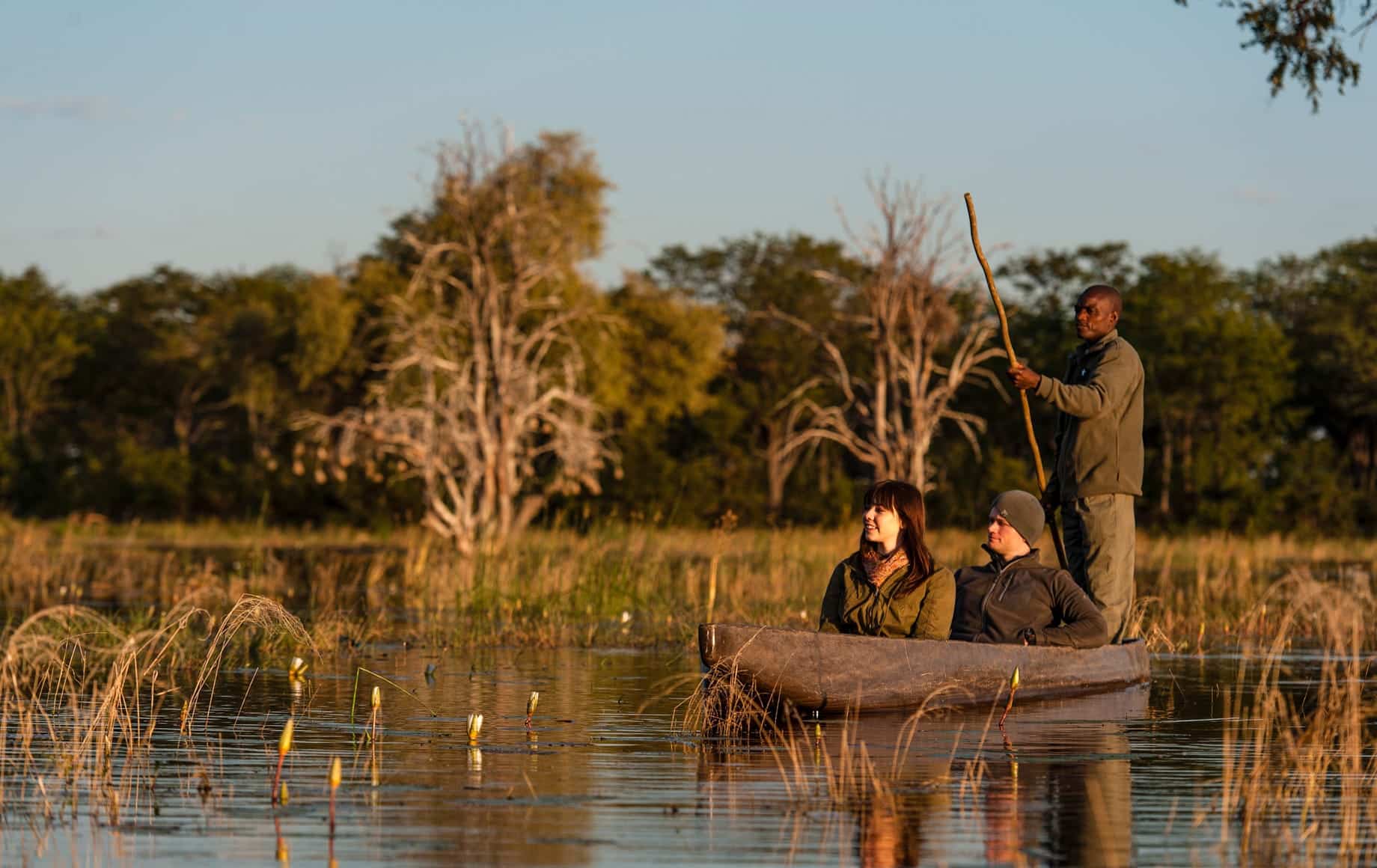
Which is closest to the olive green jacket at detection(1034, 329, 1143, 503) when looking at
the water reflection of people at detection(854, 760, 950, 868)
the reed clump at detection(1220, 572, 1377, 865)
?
the reed clump at detection(1220, 572, 1377, 865)

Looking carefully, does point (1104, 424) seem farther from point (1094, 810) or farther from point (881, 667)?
point (1094, 810)

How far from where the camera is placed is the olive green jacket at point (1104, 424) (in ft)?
38.0

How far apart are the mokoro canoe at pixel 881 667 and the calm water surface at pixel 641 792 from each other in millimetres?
140

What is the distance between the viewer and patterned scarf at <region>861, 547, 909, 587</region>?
10.1 metres

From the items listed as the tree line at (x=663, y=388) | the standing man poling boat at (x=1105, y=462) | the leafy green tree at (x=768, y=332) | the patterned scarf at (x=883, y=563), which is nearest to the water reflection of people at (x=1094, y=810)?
the patterned scarf at (x=883, y=563)

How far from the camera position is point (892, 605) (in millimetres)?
10234

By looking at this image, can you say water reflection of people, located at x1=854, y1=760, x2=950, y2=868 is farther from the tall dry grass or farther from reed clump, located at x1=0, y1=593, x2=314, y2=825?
the tall dry grass

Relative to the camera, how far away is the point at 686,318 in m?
53.8

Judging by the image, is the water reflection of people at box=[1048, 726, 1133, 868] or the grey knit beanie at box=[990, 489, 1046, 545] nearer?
the water reflection of people at box=[1048, 726, 1133, 868]

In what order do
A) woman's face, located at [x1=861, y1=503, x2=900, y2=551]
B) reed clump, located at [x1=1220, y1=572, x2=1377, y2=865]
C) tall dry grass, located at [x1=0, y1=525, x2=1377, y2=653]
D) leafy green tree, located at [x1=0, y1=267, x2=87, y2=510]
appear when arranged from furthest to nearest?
leafy green tree, located at [x1=0, y1=267, x2=87, y2=510]
tall dry grass, located at [x1=0, y1=525, x2=1377, y2=653]
woman's face, located at [x1=861, y1=503, x2=900, y2=551]
reed clump, located at [x1=1220, y1=572, x2=1377, y2=865]

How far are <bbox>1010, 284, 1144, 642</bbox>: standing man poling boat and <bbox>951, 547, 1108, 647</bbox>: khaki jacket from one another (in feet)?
1.87

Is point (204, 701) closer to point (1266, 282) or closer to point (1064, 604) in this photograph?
point (1064, 604)

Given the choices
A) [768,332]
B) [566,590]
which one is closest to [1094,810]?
[566,590]

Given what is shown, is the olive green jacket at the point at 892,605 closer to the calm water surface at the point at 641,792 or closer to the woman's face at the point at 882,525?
the woman's face at the point at 882,525
